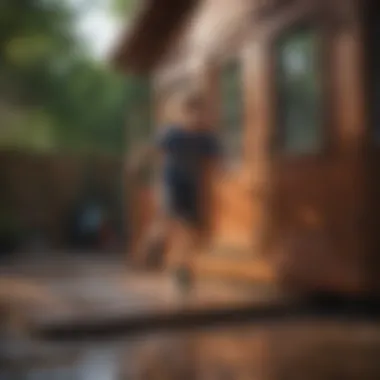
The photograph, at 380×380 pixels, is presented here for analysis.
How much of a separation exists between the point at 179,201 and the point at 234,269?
0.81 m

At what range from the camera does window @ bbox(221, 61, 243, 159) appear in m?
6.05

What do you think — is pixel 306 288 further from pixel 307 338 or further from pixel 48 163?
pixel 48 163

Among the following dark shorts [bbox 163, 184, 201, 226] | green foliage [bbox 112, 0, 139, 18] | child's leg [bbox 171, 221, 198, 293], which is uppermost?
green foliage [bbox 112, 0, 139, 18]

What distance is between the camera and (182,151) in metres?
5.48

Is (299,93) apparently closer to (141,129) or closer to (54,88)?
(141,129)

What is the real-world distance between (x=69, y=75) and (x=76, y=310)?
9136 mm

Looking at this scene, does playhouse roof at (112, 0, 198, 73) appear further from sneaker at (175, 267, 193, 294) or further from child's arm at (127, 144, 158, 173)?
sneaker at (175, 267, 193, 294)

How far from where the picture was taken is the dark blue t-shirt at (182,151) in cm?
539

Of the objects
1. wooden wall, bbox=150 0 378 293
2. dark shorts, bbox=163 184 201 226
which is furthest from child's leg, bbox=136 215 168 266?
wooden wall, bbox=150 0 378 293

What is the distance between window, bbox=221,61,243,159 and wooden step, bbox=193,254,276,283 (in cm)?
91

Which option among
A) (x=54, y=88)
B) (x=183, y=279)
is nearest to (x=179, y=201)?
(x=183, y=279)

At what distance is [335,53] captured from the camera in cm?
484

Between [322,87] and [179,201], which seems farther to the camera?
[179,201]

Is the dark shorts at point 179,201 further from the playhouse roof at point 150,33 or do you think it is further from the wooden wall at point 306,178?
the playhouse roof at point 150,33
